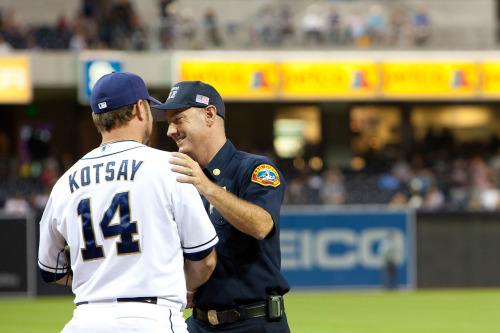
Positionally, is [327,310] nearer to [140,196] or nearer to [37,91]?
[140,196]

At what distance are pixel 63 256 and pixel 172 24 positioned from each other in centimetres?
1995

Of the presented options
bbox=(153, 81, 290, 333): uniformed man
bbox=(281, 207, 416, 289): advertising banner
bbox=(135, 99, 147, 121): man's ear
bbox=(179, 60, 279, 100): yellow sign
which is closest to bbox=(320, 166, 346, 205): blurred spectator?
bbox=(281, 207, 416, 289): advertising banner

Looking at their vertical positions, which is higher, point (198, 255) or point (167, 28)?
point (167, 28)

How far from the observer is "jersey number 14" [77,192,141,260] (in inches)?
114

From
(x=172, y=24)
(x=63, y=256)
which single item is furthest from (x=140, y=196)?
(x=172, y=24)

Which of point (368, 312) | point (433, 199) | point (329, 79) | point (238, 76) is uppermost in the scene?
point (238, 76)

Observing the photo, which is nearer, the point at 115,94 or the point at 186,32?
the point at 115,94

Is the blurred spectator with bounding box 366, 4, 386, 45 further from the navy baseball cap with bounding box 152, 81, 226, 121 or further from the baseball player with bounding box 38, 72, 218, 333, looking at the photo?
the baseball player with bounding box 38, 72, 218, 333

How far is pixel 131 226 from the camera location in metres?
2.90

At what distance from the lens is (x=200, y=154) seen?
12.3ft

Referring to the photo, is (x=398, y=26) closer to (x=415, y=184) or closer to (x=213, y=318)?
(x=415, y=184)

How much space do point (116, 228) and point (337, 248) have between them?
13.2m

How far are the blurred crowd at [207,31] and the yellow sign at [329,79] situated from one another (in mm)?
827

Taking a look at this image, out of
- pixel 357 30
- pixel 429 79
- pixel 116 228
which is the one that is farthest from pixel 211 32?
pixel 116 228
